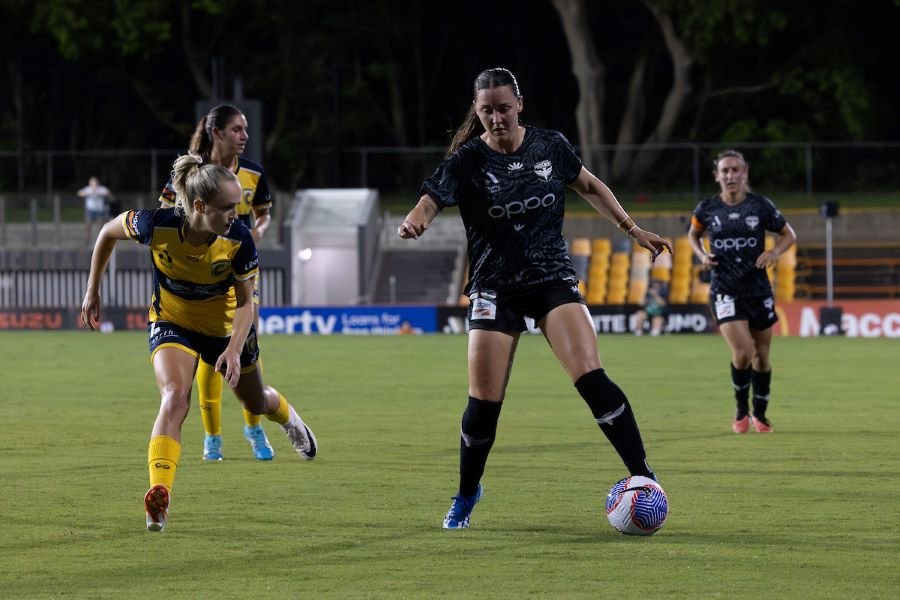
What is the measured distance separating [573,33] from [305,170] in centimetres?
869

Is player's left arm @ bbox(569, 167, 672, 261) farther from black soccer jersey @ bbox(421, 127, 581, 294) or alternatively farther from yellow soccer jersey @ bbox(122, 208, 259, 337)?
yellow soccer jersey @ bbox(122, 208, 259, 337)

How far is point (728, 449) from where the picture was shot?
36.9 feet

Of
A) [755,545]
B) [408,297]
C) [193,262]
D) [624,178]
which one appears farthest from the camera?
[624,178]

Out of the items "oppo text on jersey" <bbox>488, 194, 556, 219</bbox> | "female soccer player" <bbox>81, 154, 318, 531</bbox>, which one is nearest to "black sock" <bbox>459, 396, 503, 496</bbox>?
"oppo text on jersey" <bbox>488, 194, 556, 219</bbox>

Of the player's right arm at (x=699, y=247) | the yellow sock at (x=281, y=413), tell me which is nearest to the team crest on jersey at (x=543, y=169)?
the yellow sock at (x=281, y=413)

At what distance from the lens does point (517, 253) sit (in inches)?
295

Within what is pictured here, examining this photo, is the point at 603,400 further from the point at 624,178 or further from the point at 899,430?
the point at 624,178

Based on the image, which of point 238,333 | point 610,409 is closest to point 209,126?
point 238,333

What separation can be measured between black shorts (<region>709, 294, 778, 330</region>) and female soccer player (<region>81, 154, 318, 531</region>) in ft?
17.0

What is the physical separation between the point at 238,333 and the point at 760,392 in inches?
229

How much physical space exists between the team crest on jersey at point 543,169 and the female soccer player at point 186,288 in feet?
4.48

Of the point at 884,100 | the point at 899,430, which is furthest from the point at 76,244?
the point at 899,430

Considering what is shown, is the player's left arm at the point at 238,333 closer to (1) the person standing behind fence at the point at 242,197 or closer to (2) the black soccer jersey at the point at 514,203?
(2) the black soccer jersey at the point at 514,203

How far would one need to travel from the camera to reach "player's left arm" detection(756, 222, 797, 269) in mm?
12477
